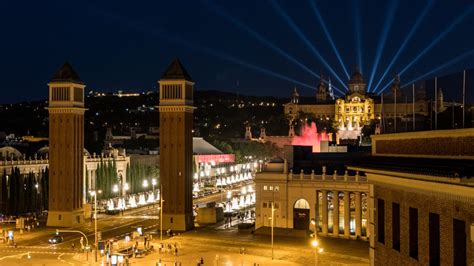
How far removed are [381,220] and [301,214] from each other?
52.7 metres

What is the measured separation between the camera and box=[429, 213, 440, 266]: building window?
21923mm

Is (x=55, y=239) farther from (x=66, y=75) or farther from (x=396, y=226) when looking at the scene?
(x=396, y=226)

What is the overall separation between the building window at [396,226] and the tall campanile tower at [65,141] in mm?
68012

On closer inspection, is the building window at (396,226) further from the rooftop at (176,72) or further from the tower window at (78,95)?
the tower window at (78,95)

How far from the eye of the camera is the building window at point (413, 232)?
78.5ft

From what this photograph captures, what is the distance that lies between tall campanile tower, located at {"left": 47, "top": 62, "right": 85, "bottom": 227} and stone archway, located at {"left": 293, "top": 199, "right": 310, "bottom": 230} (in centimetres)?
2749

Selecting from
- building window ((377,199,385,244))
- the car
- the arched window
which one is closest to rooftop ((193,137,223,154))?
the arched window

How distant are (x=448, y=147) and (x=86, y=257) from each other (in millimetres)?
47507

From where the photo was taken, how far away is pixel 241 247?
229 ft

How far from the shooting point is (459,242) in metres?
20.2

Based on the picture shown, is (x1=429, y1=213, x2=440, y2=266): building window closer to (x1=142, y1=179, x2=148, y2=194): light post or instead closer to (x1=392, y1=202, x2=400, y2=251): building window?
(x1=392, y1=202, x2=400, y2=251): building window

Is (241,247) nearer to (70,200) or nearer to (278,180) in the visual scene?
(278,180)

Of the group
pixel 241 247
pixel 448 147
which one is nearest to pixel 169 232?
pixel 241 247

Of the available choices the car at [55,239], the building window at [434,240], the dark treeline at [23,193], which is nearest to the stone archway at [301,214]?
the car at [55,239]
